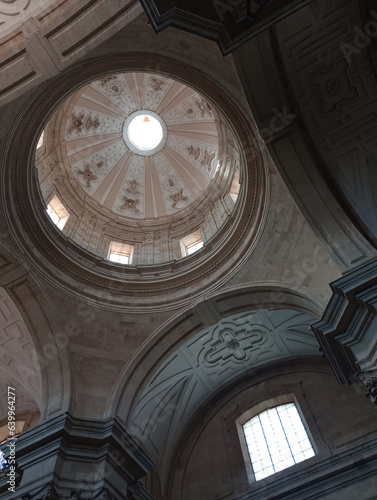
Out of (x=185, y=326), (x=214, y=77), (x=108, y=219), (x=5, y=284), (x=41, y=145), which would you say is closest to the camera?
(x=214, y=77)

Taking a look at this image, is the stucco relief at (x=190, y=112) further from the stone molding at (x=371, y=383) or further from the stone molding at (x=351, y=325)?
the stone molding at (x=371, y=383)

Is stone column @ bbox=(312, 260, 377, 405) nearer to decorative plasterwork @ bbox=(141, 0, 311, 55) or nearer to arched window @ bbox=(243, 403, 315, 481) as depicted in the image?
arched window @ bbox=(243, 403, 315, 481)

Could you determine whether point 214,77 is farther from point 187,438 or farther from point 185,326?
point 187,438

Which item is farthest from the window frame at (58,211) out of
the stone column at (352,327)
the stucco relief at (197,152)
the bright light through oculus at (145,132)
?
the stone column at (352,327)

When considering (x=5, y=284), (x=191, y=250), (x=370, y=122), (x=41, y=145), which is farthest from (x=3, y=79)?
(x=191, y=250)

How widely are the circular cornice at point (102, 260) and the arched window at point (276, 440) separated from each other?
4.00 meters

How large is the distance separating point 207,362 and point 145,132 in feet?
36.5

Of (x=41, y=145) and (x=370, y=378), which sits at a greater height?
(x=41, y=145)

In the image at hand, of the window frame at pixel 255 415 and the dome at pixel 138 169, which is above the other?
the dome at pixel 138 169

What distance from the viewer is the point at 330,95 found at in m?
9.12

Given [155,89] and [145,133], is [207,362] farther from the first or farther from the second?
[155,89]

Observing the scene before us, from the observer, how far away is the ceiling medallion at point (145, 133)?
19234mm

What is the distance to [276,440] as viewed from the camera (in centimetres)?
1189

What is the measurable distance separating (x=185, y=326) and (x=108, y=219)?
19.0ft
